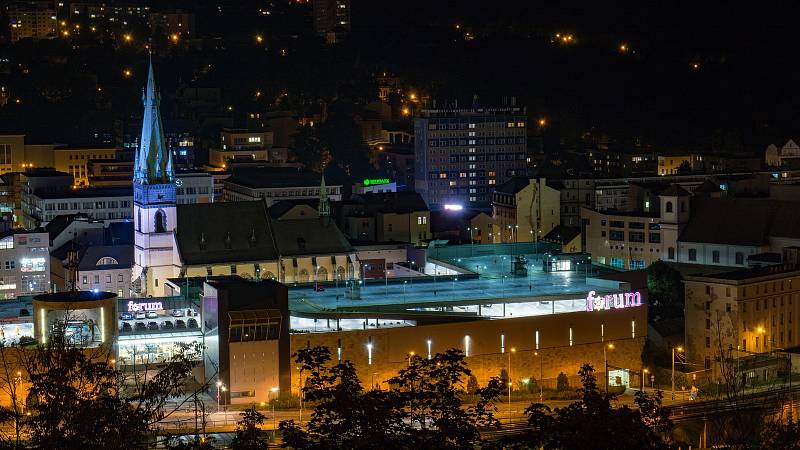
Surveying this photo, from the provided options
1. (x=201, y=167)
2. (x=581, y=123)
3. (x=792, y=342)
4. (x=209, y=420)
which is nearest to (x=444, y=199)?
(x=201, y=167)

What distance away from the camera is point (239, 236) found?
7150 centimetres

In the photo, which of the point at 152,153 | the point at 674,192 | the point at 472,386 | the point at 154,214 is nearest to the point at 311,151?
the point at 674,192

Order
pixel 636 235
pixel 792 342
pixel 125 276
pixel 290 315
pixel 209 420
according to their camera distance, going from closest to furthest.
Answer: pixel 209 420, pixel 290 315, pixel 792 342, pixel 125 276, pixel 636 235

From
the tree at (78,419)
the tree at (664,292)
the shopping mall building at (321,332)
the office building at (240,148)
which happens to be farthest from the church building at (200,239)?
the office building at (240,148)

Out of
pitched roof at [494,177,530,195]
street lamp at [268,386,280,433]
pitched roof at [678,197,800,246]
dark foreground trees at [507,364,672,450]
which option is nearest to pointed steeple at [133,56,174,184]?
street lamp at [268,386,280,433]

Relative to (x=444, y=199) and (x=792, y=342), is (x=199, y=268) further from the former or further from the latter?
(x=444, y=199)

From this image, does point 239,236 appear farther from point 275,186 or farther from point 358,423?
point 358,423

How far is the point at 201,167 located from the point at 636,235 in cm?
3901

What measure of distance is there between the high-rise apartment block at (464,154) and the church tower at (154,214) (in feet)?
138

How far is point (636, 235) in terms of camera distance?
82.6m

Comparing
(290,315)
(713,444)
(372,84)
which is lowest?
(713,444)

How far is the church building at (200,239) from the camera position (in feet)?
228

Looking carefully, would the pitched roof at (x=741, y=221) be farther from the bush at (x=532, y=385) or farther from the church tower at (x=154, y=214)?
the church tower at (x=154, y=214)

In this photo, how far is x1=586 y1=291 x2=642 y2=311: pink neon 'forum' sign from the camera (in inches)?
2360
